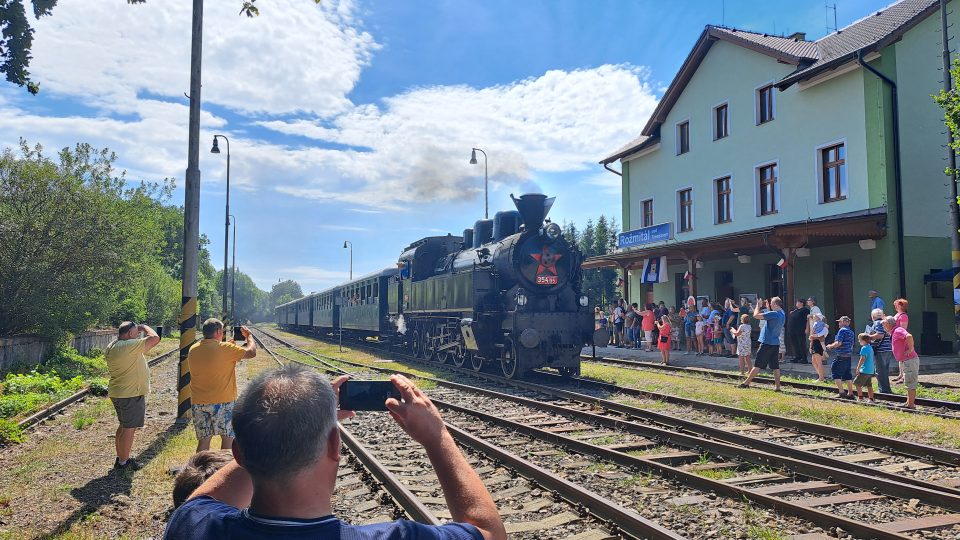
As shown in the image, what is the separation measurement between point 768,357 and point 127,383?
10.1 metres

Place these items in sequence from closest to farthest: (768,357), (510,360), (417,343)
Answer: (768,357), (510,360), (417,343)

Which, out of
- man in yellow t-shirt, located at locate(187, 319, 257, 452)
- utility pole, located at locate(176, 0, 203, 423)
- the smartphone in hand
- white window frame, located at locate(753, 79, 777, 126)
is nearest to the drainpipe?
white window frame, located at locate(753, 79, 777, 126)

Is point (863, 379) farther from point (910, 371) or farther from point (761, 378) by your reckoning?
point (761, 378)

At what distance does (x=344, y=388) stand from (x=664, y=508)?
13.3 ft

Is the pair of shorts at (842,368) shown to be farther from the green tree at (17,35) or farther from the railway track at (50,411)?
the railway track at (50,411)

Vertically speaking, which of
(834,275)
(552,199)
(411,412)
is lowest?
(411,412)

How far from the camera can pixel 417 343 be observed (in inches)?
769

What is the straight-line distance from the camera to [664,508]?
5332 millimetres

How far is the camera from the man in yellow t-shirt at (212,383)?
6285mm

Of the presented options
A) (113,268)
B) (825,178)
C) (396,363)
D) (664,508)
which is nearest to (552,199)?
(396,363)

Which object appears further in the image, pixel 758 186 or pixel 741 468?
pixel 758 186

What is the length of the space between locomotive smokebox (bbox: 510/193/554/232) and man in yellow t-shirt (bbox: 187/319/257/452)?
832cm

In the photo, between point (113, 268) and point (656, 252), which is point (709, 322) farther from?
point (113, 268)

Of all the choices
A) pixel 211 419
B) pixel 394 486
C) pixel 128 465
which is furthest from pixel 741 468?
pixel 128 465
